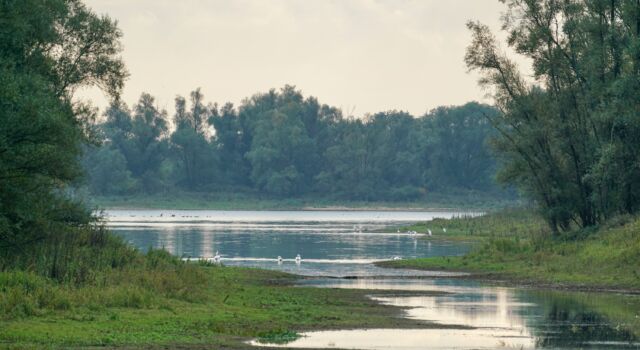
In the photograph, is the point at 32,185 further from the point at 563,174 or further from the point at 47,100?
the point at 563,174

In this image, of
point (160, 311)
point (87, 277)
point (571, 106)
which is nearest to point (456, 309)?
point (160, 311)

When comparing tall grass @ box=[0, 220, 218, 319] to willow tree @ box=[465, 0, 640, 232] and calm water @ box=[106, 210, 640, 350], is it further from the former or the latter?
willow tree @ box=[465, 0, 640, 232]

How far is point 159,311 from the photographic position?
3638 centimetres

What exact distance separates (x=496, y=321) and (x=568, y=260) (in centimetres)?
2393

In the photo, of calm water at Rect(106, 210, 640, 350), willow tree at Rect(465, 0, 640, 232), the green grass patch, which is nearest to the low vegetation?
the green grass patch

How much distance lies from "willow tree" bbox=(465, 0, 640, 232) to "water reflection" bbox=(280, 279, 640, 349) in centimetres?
1853

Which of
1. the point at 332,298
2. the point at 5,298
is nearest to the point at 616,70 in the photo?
Answer: the point at 332,298

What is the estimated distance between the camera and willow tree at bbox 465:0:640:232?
2687 inches

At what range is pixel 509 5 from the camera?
7262 centimetres

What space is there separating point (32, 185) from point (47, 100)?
3796mm

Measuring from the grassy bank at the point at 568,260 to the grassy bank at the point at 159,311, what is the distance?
44.9 feet

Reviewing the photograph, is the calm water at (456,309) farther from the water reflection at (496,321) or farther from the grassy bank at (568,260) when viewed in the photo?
the grassy bank at (568,260)

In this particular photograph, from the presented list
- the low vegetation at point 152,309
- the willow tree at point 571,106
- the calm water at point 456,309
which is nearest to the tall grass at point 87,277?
the low vegetation at point 152,309

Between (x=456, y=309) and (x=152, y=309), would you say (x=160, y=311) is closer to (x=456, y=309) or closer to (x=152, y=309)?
(x=152, y=309)
